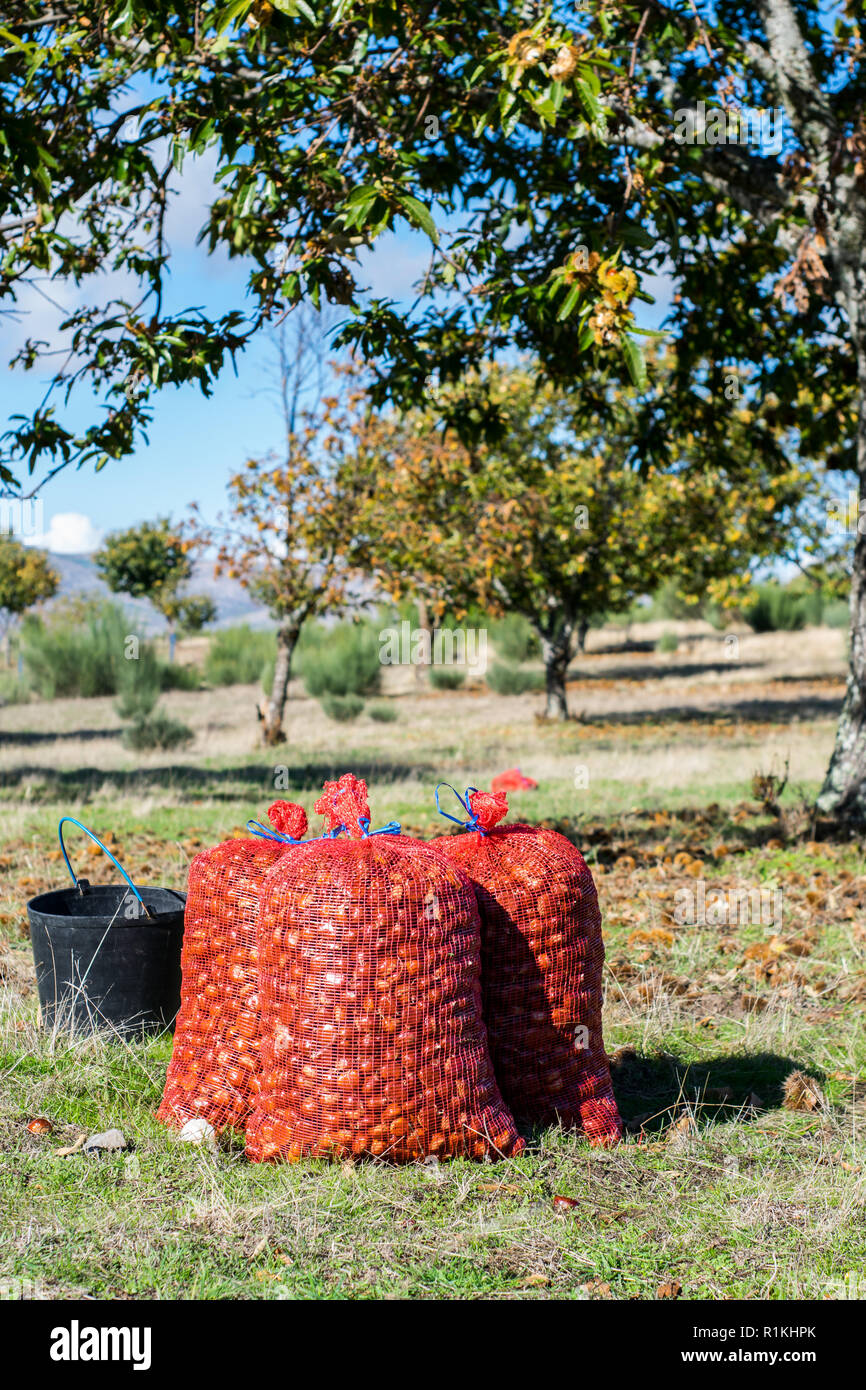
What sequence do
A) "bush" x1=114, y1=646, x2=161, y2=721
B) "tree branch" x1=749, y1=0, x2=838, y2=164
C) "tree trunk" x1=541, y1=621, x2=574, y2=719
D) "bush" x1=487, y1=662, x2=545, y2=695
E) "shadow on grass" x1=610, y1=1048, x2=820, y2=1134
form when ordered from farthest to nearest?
"bush" x1=487, y1=662, x2=545, y2=695
"tree trunk" x1=541, y1=621, x2=574, y2=719
"bush" x1=114, y1=646, x2=161, y2=721
"tree branch" x1=749, y1=0, x2=838, y2=164
"shadow on grass" x1=610, y1=1048, x2=820, y2=1134

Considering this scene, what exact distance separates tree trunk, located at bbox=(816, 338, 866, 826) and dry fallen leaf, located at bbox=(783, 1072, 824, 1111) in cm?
387

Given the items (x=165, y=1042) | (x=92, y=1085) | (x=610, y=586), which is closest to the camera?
(x=92, y=1085)

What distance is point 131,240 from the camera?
6.71m

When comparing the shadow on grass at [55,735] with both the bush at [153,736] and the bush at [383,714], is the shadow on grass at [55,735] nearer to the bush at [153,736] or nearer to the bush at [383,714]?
the bush at [153,736]

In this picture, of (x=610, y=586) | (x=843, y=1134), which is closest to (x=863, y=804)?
(x=843, y=1134)

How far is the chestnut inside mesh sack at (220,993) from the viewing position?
121 inches

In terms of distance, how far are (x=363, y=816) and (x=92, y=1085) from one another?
125cm

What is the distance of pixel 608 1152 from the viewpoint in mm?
3023

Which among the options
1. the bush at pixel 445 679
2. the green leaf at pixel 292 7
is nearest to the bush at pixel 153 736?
the green leaf at pixel 292 7

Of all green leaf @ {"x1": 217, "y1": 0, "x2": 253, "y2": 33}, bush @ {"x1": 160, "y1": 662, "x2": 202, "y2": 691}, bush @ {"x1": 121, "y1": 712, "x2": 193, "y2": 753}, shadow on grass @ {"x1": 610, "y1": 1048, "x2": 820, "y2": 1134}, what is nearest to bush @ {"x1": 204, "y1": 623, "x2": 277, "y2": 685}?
bush @ {"x1": 160, "y1": 662, "x2": 202, "y2": 691}

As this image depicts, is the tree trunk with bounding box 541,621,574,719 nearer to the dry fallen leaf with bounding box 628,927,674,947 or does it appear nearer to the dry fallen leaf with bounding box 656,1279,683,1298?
the dry fallen leaf with bounding box 628,927,674,947

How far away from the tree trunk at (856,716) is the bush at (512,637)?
22963mm

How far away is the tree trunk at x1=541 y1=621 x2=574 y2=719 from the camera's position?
18.7 m

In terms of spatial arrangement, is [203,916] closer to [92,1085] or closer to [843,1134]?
[92,1085]
